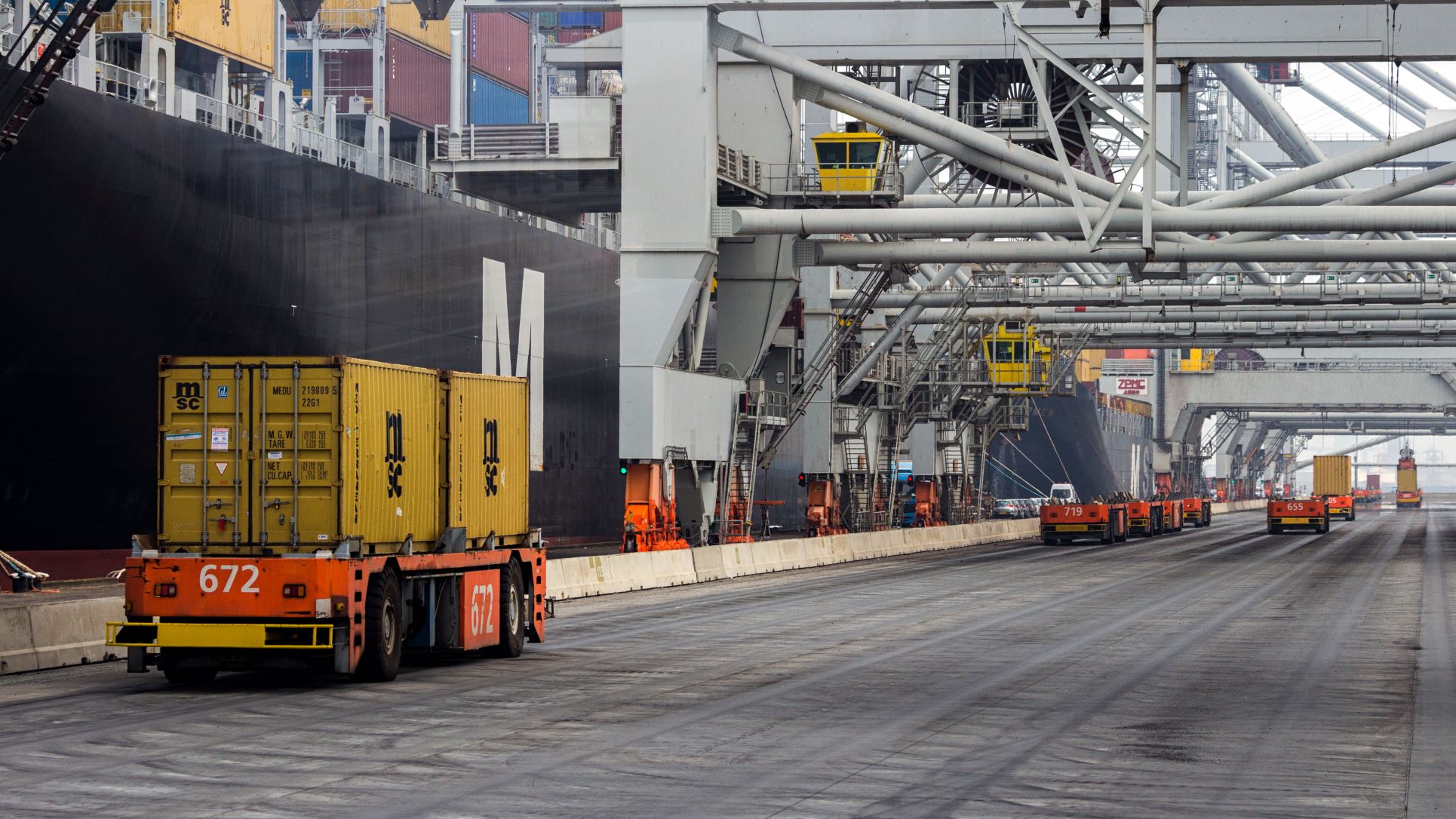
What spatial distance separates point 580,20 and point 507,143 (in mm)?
36029

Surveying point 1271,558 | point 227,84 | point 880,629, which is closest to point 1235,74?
point 1271,558

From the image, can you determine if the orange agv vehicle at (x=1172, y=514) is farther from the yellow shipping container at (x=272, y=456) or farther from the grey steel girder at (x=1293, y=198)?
the yellow shipping container at (x=272, y=456)

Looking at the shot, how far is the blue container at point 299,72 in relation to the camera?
6241 centimetres

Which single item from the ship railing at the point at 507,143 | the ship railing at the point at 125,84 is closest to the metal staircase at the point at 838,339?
the ship railing at the point at 507,143

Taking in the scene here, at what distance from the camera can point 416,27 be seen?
60.6m

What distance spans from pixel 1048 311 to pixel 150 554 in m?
47.6

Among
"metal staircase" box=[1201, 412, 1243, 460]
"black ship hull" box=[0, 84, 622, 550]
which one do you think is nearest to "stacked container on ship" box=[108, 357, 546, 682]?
"black ship hull" box=[0, 84, 622, 550]

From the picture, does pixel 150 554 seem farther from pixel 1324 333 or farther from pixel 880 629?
pixel 1324 333

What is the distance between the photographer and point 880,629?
23.0 meters

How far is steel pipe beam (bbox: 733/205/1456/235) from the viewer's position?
1302 inches

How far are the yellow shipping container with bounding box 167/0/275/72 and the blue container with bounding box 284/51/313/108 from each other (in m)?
24.2

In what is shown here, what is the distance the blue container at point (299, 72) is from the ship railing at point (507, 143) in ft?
48.8

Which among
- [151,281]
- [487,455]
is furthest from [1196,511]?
[487,455]

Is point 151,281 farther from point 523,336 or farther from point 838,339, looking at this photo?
point 838,339
